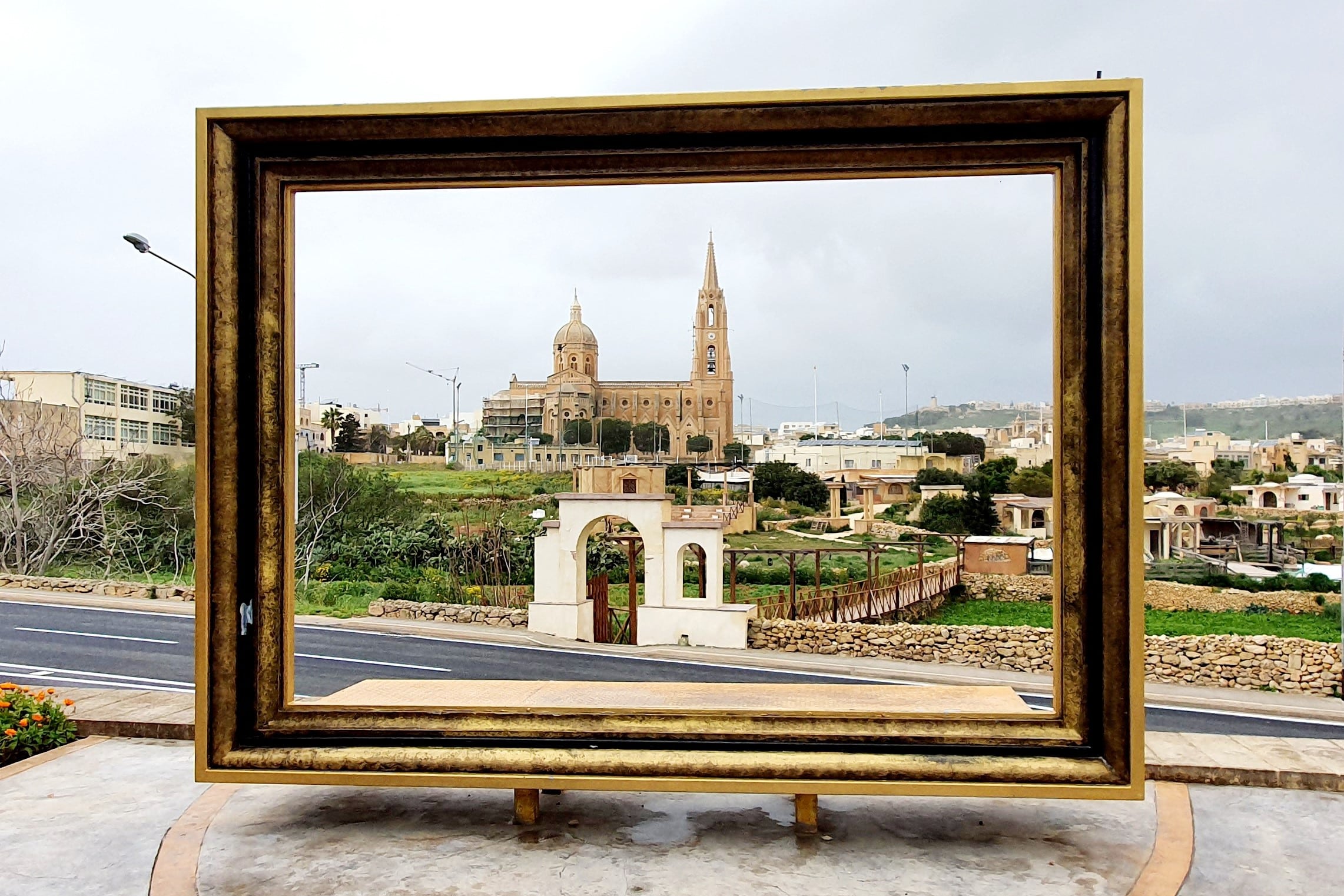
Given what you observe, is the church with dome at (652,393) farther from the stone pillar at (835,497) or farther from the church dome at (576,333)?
the stone pillar at (835,497)

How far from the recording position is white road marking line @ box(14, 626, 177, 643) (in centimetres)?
840

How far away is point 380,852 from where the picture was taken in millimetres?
3758

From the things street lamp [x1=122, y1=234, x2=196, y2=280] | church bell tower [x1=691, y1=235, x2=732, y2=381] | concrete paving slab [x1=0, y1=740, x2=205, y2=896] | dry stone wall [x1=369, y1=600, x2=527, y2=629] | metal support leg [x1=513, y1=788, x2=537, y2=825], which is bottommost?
concrete paving slab [x1=0, y1=740, x2=205, y2=896]

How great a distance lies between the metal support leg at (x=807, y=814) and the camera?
3.97 m

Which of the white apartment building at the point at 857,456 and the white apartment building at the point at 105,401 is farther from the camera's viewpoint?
the white apartment building at the point at 105,401

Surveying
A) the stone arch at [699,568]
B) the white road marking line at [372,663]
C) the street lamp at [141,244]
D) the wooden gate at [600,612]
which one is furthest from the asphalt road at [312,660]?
the street lamp at [141,244]

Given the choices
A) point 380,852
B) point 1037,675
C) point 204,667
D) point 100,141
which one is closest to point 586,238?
point 204,667

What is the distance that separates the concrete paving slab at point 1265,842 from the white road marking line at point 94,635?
8.16 meters

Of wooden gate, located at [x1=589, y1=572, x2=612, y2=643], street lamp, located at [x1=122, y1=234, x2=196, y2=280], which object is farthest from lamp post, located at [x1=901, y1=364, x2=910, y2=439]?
street lamp, located at [x1=122, y1=234, x2=196, y2=280]

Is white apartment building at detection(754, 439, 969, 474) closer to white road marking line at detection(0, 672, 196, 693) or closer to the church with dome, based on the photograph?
the church with dome

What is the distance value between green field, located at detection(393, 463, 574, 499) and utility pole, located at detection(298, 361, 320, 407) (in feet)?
5.06

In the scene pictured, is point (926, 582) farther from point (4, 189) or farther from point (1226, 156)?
point (4, 189)

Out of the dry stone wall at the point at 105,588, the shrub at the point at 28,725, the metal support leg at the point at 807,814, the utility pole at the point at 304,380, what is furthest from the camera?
the dry stone wall at the point at 105,588

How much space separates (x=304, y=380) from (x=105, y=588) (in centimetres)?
677
